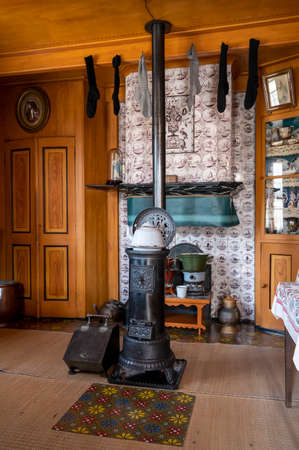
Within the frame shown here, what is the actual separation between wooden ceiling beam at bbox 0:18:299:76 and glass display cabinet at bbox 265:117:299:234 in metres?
0.98

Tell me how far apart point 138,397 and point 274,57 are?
11.5 feet

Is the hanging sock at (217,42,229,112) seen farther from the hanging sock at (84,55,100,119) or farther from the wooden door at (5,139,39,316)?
the wooden door at (5,139,39,316)

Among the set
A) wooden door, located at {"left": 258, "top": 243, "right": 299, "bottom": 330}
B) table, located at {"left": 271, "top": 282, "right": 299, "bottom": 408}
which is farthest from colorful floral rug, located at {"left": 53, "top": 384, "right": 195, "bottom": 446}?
wooden door, located at {"left": 258, "top": 243, "right": 299, "bottom": 330}

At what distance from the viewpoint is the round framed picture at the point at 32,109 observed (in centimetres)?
434

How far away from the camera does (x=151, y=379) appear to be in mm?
2656

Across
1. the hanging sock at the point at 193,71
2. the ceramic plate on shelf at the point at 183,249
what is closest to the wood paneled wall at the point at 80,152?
the ceramic plate on shelf at the point at 183,249

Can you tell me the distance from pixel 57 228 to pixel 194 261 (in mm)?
1744

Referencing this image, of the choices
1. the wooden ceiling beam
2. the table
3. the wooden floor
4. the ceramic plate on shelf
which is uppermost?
the wooden ceiling beam

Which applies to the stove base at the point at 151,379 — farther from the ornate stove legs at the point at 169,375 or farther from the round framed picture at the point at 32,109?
the round framed picture at the point at 32,109

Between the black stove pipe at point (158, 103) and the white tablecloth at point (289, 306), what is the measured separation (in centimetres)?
135

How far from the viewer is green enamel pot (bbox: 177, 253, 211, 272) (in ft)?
12.2

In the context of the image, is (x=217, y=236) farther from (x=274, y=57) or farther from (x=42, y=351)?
(x=42, y=351)

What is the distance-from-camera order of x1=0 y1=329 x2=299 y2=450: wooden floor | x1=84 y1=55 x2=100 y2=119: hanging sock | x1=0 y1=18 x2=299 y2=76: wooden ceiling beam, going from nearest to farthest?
x1=0 y1=329 x2=299 y2=450: wooden floor → x1=0 y1=18 x2=299 y2=76: wooden ceiling beam → x1=84 y1=55 x2=100 y2=119: hanging sock

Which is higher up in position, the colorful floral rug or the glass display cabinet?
the glass display cabinet
